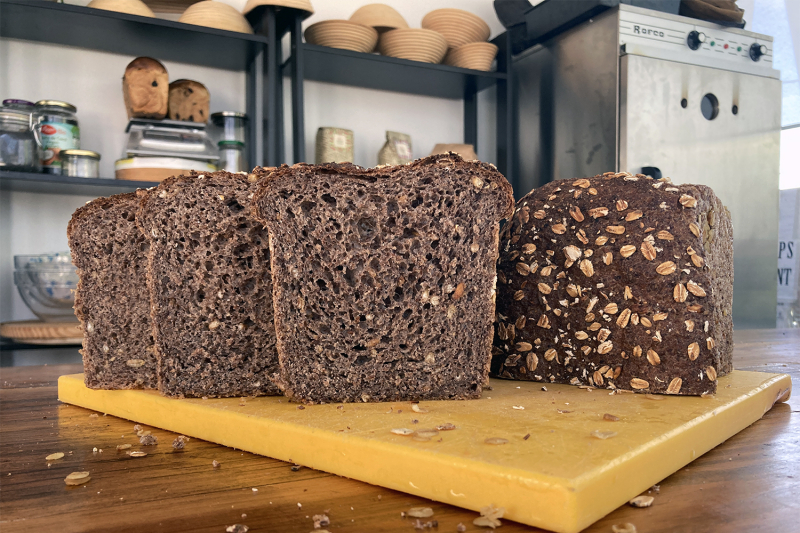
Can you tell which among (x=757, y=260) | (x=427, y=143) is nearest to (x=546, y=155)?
(x=427, y=143)

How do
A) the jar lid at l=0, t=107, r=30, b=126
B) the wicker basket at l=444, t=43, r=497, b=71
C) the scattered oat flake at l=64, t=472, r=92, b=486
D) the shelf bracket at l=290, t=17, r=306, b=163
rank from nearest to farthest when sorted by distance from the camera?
1. the scattered oat flake at l=64, t=472, r=92, b=486
2. the jar lid at l=0, t=107, r=30, b=126
3. the shelf bracket at l=290, t=17, r=306, b=163
4. the wicker basket at l=444, t=43, r=497, b=71

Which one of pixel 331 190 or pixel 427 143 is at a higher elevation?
pixel 427 143

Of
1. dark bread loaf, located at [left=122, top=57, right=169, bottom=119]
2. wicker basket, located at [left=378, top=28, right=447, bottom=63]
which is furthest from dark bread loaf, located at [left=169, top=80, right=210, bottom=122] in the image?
wicker basket, located at [left=378, top=28, right=447, bottom=63]

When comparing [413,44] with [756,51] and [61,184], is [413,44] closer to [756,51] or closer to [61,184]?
[61,184]

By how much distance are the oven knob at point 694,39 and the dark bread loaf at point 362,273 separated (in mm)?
3148

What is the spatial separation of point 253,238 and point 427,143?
126 inches

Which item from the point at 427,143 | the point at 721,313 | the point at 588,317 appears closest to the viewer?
the point at 588,317

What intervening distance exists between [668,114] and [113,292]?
3.27 m

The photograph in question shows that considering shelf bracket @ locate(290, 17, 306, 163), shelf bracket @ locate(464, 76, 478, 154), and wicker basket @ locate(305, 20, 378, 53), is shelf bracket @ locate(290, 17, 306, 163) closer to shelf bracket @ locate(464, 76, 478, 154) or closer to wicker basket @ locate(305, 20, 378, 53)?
wicker basket @ locate(305, 20, 378, 53)

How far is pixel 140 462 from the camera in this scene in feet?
2.83

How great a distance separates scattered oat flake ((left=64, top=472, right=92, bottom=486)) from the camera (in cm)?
76

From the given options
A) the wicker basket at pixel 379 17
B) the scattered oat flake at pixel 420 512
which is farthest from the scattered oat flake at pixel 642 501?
the wicker basket at pixel 379 17

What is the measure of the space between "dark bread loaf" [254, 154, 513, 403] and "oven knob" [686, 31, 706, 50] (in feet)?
10.3

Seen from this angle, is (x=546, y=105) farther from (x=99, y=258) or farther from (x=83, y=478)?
(x=83, y=478)
